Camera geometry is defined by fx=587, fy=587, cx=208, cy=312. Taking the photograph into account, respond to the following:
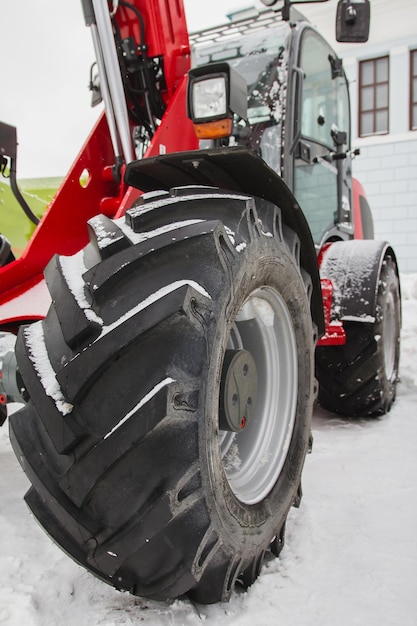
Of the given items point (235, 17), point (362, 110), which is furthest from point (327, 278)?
point (362, 110)

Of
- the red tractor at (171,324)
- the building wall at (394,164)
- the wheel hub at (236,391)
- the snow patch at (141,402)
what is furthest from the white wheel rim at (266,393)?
the building wall at (394,164)

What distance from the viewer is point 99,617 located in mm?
1342

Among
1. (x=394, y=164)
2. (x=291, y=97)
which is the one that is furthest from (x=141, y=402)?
(x=394, y=164)

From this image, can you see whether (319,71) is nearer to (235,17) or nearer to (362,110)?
(235,17)

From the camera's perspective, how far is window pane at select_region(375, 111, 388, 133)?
10.6 metres

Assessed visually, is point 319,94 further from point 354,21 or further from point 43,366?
point 43,366

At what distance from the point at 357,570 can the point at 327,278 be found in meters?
1.72

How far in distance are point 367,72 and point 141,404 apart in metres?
10.8

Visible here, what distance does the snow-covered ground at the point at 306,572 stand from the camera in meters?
1.38

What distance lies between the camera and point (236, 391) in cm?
151

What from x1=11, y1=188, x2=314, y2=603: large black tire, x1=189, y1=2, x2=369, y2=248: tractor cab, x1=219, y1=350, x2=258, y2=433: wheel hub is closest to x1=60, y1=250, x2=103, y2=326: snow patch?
x1=11, y1=188, x2=314, y2=603: large black tire

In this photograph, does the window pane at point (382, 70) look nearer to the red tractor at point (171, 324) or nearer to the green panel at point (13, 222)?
the red tractor at point (171, 324)

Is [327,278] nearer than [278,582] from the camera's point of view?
No

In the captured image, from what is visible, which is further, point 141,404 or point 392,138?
point 392,138
